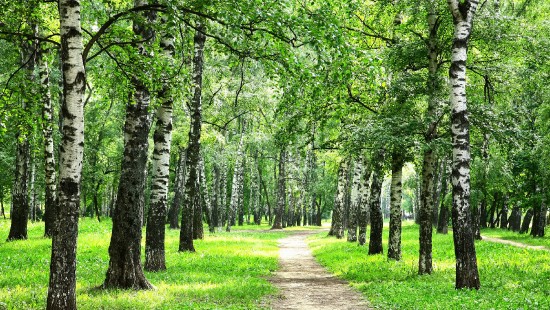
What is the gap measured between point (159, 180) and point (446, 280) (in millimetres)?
8727

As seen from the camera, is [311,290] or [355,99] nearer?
[311,290]

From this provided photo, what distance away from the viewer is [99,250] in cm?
1800

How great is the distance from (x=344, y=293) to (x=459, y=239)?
3.32 meters

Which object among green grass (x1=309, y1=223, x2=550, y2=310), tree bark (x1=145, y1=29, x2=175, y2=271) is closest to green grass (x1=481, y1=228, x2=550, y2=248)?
green grass (x1=309, y1=223, x2=550, y2=310)

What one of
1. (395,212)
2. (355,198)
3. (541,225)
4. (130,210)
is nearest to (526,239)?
(541,225)

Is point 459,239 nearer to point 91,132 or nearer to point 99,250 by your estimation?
point 99,250

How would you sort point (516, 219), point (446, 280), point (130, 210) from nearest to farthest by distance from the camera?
point (130, 210), point (446, 280), point (516, 219)

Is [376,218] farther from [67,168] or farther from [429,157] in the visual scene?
[67,168]

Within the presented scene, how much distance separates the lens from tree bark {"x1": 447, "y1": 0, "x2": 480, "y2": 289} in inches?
443

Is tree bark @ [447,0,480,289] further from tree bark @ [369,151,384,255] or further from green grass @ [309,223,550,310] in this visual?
tree bark @ [369,151,384,255]

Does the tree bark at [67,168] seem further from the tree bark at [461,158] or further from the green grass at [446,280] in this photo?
the tree bark at [461,158]

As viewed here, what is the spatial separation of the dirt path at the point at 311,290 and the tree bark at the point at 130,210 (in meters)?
3.40

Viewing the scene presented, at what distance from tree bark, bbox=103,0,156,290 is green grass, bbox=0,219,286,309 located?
18.4 inches

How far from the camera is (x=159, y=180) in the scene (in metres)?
13.8
